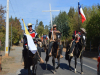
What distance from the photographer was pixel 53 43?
8.28 metres

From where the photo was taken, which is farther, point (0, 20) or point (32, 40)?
point (0, 20)

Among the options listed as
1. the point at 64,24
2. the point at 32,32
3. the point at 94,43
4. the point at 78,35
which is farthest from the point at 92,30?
the point at 64,24

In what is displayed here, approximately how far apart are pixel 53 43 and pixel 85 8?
1044 inches

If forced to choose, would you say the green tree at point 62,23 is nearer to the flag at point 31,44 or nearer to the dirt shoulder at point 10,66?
the dirt shoulder at point 10,66

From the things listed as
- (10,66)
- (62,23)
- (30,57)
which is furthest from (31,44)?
(62,23)

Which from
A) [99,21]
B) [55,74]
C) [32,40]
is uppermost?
[99,21]

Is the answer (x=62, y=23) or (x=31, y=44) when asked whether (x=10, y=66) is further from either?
(x=62, y=23)

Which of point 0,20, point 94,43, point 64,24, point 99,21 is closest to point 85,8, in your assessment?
point 64,24

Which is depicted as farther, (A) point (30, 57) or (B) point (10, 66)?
(B) point (10, 66)

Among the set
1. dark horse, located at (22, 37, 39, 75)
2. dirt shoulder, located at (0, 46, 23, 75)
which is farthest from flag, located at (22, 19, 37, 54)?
dirt shoulder, located at (0, 46, 23, 75)

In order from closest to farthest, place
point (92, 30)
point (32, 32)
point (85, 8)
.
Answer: point (32, 32) < point (92, 30) < point (85, 8)

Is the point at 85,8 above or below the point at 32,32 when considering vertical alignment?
above

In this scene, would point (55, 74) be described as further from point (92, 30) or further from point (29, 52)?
point (92, 30)

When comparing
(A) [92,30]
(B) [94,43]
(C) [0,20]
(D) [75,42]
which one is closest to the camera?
(D) [75,42]
